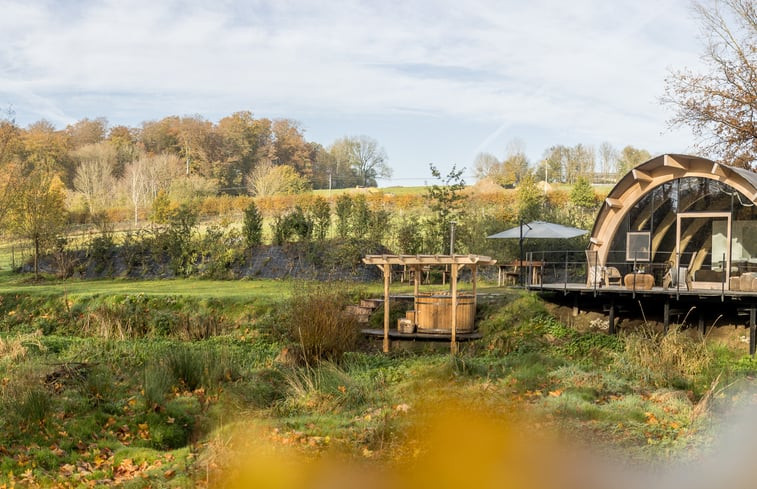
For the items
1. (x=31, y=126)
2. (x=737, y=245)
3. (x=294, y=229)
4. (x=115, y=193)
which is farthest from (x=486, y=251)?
(x=31, y=126)

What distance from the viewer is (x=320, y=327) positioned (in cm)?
1304

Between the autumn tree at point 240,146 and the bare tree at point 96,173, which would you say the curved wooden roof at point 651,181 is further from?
the autumn tree at point 240,146

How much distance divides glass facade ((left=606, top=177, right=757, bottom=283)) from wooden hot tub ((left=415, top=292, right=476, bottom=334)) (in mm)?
4266

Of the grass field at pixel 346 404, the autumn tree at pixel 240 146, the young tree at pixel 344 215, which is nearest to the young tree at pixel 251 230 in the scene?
the young tree at pixel 344 215

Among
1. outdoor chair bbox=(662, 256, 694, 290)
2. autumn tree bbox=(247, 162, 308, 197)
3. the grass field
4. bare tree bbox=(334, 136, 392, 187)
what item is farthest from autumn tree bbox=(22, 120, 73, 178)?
outdoor chair bbox=(662, 256, 694, 290)

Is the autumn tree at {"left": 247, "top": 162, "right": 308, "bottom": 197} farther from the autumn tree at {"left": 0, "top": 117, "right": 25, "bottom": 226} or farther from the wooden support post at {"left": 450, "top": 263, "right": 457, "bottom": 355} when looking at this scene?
the wooden support post at {"left": 450, "top": 263, "right": 457, "bottom": 355}

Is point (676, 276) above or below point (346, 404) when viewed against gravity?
above

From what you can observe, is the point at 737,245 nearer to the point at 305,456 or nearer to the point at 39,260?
the point at 305,456

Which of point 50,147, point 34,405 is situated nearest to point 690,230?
point 34,405

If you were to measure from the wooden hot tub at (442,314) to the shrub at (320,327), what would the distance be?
1.85 metres

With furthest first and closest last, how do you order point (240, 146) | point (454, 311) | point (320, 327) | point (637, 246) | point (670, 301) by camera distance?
point (240, 146) → point (637, 246) → point (454, 311) → point (670, 301) → point (320, 327)

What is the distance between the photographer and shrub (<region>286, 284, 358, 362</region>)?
508 inches

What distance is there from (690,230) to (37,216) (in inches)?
790

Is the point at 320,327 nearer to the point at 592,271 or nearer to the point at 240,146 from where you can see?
the point at 592,271
